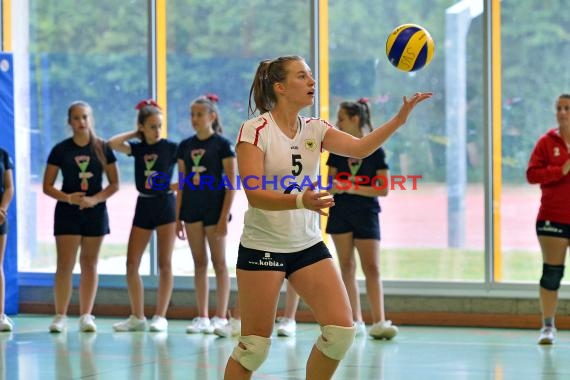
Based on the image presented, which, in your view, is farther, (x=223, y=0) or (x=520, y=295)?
(x=223, y=0)

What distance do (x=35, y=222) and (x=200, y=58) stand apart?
6.82 ft

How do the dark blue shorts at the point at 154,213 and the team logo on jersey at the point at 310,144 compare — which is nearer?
the team logo on jersey at the point at 310,144

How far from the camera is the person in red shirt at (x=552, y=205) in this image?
21.1 ft

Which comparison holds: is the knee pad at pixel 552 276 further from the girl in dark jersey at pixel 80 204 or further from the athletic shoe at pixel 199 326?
the girl in dark jersey at pixel 80 204

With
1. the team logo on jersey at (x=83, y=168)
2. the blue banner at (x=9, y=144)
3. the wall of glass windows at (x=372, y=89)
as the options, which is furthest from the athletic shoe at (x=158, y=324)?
the blue banner at (x=9, y=144)

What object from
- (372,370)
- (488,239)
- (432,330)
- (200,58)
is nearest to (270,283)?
(372,370)

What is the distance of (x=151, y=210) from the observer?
24.2 feet

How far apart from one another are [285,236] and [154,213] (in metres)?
3.43

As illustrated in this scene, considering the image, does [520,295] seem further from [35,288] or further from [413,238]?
[35,288]

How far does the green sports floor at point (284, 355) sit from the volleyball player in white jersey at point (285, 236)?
137 centimetres

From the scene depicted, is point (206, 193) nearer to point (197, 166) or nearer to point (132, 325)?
point (197, 166)

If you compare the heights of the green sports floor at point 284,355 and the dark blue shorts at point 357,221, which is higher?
the dark blue shorts at point 357,221

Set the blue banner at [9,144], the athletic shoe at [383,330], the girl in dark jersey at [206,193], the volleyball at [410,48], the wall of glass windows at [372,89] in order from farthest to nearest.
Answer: the blue banner at [9,144] → the wall of glass windows at [372,89] → the girl in dark jersey at [206,193] → the athletic shoe at [383,330] → the volleyball at [410,48]

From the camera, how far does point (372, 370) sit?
18.2ft
